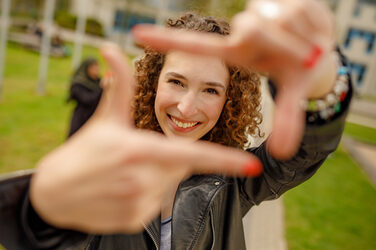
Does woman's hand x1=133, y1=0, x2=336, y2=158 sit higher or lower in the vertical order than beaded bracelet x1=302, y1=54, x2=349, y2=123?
higher

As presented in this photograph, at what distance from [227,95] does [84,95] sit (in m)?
3.41

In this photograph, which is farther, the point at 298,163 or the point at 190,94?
the point at 190,94

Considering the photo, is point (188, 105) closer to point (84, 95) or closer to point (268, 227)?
point (268, 227)

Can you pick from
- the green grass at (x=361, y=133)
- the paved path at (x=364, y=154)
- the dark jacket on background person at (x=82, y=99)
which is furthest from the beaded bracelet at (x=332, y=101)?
the green grass at (x=361, y=133)

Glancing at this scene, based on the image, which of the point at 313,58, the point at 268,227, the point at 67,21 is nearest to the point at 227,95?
the point at 313,58

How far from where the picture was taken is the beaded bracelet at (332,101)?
927 mm

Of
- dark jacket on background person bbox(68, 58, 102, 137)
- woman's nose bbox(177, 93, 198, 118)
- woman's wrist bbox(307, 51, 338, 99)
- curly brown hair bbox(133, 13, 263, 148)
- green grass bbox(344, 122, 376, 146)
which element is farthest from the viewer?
green grass bbox(344, 122, 376, 146)

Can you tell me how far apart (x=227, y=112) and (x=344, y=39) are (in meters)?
26.5

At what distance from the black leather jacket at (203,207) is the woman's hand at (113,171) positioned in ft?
1.17

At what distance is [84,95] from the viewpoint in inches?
175

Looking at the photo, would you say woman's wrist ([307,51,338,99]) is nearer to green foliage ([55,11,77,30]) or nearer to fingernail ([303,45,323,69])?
fingernail ([303,45,323,69])

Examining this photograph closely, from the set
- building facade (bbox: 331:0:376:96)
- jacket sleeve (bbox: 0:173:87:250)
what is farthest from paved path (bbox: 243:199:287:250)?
building facade (bbox: 331:0:376:96)

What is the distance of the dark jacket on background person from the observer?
4.36 m

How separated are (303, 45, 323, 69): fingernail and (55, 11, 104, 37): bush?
25.0m
